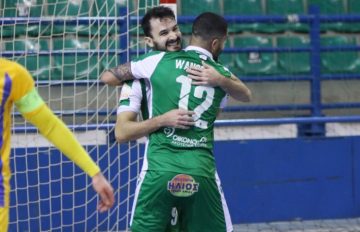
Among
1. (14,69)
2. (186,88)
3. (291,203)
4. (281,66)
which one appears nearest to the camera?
(14,69)

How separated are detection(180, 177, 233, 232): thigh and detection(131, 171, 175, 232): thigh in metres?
0.10

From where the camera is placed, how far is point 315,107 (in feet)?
27.2

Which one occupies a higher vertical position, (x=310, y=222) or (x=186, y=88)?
(x=186, y=88)

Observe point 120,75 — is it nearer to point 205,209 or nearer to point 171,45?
point 171,45

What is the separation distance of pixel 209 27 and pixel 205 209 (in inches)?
39.1

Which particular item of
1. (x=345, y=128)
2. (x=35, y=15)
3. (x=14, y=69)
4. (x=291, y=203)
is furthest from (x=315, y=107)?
(x=14, y=69)

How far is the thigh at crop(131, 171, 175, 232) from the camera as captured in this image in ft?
13.5

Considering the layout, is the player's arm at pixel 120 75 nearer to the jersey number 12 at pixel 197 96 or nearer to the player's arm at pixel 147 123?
the player's arm at pixel 147 123

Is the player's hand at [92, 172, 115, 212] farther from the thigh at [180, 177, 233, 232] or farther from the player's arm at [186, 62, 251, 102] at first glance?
the player's arm at [186, 62, 251, 102]

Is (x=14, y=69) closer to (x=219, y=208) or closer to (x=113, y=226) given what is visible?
(x=219, y=208)

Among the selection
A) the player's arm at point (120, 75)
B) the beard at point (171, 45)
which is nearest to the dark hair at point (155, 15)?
the beard at point (171, 45)

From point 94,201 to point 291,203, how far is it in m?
2.02

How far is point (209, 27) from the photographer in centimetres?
430

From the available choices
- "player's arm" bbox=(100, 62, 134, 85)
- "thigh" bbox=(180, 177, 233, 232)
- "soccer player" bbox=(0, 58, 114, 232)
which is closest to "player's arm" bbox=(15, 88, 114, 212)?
"soccer player" bbox=(0, 58, 114, 232)
